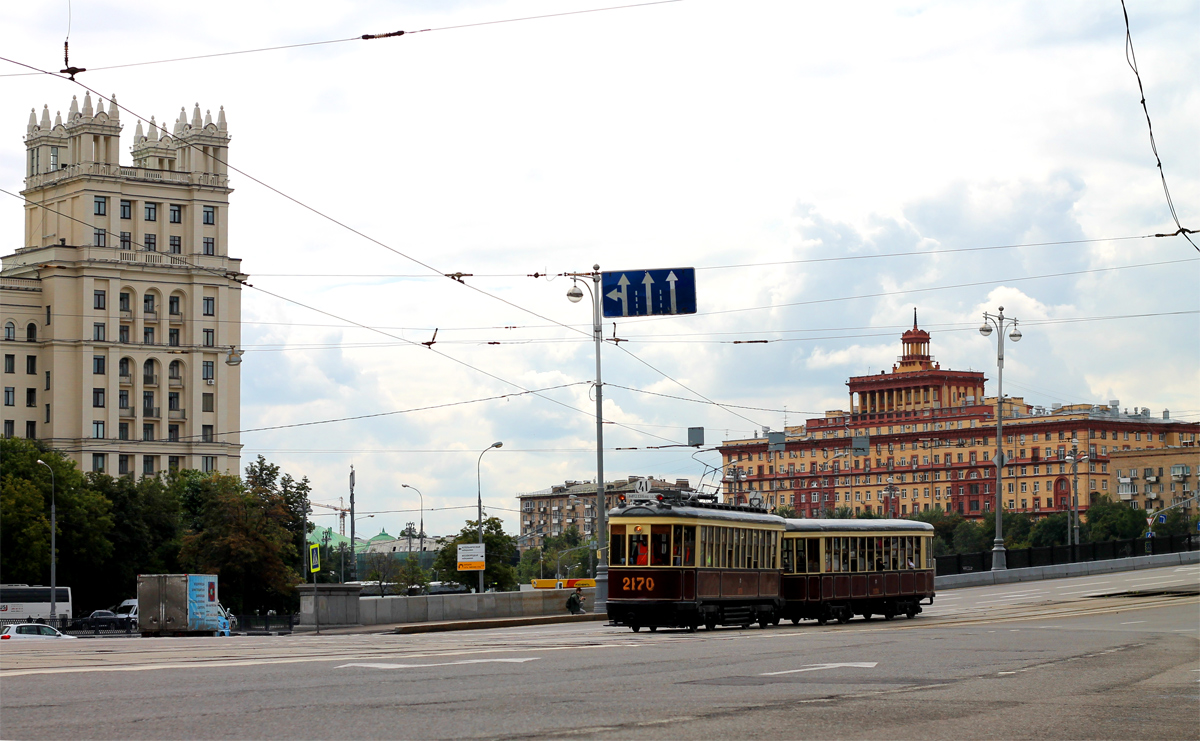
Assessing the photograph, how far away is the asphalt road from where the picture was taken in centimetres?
1036

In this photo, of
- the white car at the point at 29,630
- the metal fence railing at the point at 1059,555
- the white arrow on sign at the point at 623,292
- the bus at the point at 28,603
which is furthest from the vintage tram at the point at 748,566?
the bus at the point at 28,603

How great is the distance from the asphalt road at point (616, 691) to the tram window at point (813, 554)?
460 inches

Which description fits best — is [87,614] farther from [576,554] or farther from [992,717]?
[576,554]

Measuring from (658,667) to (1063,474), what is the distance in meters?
165

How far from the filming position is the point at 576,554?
168750 millimetres

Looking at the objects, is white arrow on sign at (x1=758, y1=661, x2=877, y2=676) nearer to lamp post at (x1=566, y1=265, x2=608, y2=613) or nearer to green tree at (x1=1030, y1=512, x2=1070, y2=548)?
lamp post at (x1=566, y1=265, x2=608, y2=613)

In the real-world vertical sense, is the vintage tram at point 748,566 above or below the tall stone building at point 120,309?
below

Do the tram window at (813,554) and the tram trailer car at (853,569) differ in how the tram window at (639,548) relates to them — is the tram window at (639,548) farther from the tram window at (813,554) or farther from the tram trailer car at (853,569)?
the tram window at (813,554)

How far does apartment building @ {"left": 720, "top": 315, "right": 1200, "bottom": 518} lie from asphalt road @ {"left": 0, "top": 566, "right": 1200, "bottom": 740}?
156m

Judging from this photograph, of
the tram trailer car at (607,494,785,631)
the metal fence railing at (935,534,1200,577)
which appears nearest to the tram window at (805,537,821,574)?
the tram trailer car at (607,494,785,631)

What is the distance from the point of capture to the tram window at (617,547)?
3086 centimetres

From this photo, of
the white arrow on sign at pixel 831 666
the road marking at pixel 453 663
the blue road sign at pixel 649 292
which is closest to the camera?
the road marking at pixel 453 663

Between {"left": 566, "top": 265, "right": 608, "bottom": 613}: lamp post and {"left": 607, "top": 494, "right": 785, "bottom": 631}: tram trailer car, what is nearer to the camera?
{"left": 607, "top": 494, "right": 785, "bottom": 631}: tram trailer car

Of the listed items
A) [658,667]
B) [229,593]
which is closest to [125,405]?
[229,593]
